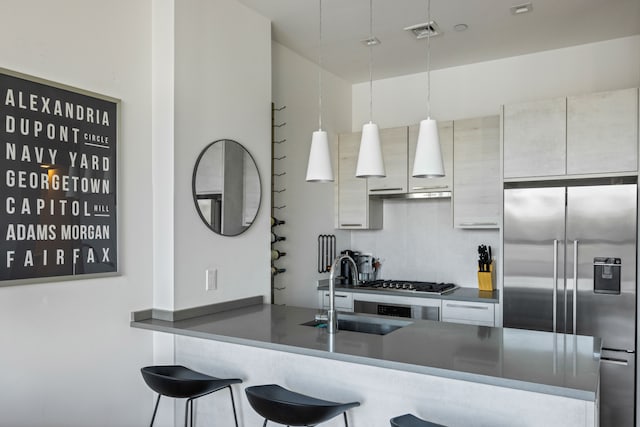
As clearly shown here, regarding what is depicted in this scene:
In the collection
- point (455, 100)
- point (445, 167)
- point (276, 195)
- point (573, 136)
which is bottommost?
point (276, 195)

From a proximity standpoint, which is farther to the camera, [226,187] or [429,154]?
[226,187]

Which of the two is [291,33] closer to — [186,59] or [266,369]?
[186,59]

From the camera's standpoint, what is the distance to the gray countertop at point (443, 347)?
5.63 ft

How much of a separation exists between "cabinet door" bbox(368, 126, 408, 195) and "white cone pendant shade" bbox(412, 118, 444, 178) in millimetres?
1947

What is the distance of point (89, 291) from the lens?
2379 mm

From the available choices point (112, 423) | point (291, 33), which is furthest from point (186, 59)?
point (112, 423)

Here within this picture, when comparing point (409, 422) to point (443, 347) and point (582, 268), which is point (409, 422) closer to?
point (443, 347)

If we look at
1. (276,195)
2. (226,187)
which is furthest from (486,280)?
(226,187)

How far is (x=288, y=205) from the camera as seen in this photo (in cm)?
392

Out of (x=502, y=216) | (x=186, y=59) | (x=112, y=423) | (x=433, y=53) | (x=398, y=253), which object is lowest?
(x=112, y=423)

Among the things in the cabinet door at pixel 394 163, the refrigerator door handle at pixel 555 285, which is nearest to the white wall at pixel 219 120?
the cabinet door at pixel 394 163

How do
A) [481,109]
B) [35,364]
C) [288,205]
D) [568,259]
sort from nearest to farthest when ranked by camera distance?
[35,364], [568,259], [288,205], [481,109]

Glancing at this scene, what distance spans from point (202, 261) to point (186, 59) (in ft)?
3.86

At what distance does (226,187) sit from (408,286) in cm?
190
